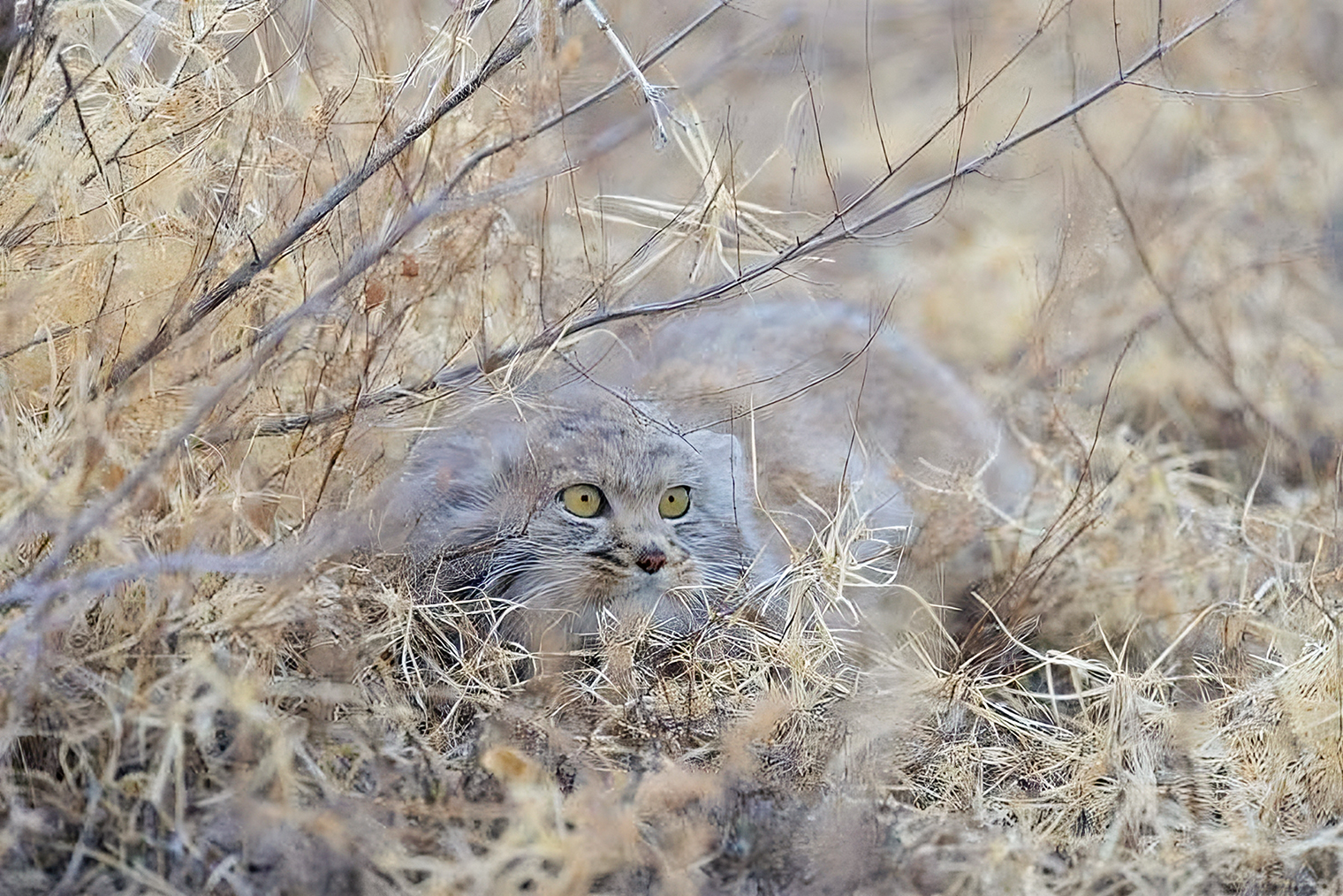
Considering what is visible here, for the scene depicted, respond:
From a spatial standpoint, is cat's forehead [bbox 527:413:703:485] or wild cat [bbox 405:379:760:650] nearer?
wild cat [bbox 405:379:760:650]

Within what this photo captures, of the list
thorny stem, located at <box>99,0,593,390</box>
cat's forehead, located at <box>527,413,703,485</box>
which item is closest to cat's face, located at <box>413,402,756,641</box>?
cat's forehead, located at <box>527,413,703,485</box>

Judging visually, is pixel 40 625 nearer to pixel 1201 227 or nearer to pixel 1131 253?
pixel 1131 253

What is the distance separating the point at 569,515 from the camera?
122 inches

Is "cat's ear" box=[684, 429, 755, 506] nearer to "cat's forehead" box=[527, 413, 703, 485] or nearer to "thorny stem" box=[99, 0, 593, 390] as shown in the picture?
"cat's forehead" box=[527, 413, 703, 485]

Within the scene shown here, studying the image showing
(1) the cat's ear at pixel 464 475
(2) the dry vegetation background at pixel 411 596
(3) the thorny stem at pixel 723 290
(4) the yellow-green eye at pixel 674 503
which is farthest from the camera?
(4) the yellow-green eye at pixel 674 503

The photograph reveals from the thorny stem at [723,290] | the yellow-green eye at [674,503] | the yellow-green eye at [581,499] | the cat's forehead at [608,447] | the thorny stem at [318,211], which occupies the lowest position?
the yellow-green eye at [674,503]

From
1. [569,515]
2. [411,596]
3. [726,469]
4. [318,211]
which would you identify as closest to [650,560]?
[569,515]

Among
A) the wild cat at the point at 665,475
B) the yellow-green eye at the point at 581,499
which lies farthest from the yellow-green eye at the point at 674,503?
the yellow-green eye at the point at 581,499

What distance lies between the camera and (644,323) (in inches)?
115

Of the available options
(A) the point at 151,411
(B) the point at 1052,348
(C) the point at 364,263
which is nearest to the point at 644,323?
(C) the point at 364,263

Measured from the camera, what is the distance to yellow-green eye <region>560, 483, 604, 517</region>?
3109 millimetres

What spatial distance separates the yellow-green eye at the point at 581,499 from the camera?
10.2 ft

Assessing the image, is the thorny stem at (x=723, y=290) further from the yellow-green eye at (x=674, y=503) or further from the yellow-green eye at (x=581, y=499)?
the yellow-green eye at (x=674, y=503)

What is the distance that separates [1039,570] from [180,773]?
7.06 ft
